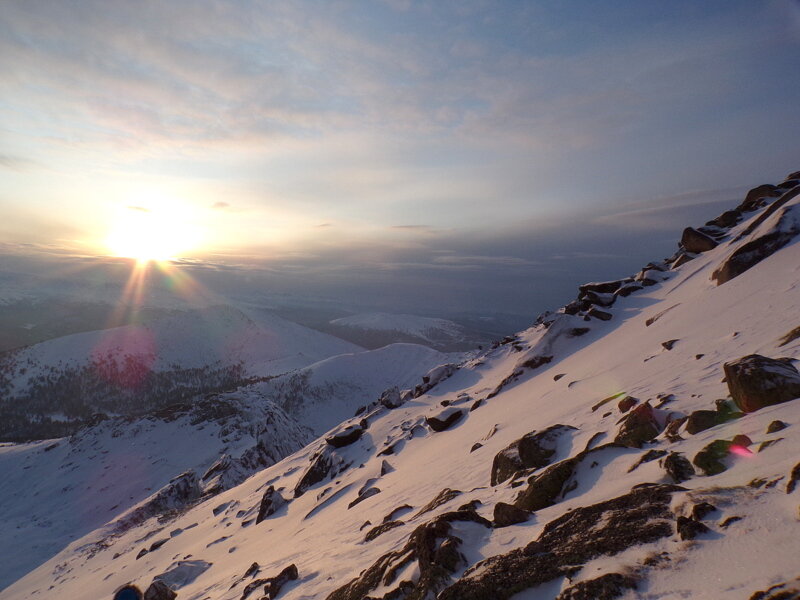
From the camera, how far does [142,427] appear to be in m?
67.6

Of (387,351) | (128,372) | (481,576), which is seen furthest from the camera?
(128,372)

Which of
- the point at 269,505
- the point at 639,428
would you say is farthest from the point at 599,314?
the point at 269,505

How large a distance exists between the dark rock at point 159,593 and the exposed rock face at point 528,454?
431 inches

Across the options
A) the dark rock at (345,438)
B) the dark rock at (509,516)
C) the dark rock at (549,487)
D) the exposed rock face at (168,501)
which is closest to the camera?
the dark rock at (509,516)

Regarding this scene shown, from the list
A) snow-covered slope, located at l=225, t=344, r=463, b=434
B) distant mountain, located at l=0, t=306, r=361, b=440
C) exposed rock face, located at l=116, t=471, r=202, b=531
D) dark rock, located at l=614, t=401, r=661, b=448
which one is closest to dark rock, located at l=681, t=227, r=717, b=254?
dark rock, located at l=614, t=401, r=661, b=448

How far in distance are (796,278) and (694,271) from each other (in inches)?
506

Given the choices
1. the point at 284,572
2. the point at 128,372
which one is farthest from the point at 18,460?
the point at 128,372

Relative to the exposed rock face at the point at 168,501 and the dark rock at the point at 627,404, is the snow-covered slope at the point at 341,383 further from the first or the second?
the dark rock at the point at 627,404

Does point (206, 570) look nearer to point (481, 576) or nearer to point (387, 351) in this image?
point (481, 576)

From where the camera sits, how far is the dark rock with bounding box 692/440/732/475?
560 centimetres

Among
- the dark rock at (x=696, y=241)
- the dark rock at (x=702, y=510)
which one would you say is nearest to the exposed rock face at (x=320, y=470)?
the dark rock at (x=702, y=510)

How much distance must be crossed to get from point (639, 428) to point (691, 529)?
4196mm

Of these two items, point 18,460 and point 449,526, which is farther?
point 18,460

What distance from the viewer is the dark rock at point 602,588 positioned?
3.84m
